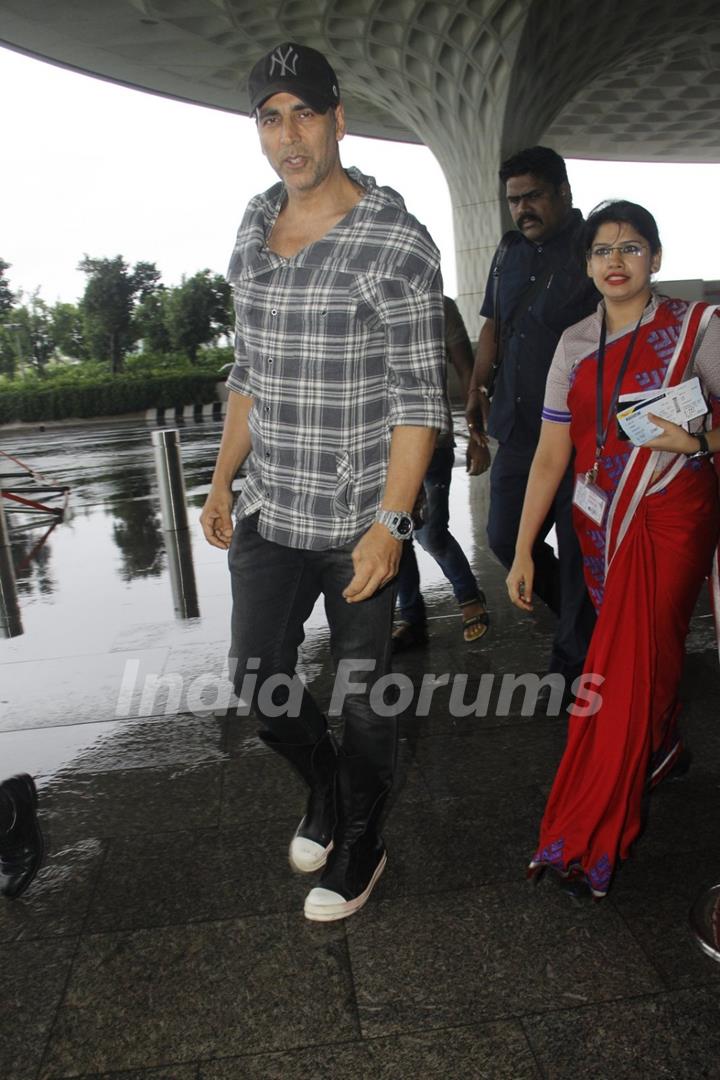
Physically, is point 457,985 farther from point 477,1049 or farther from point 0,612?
point 0,612

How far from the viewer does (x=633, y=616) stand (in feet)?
9.02

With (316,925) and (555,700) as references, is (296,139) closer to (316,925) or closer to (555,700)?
(316,925)

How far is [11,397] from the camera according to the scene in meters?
30.8

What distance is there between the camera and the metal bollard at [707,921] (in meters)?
2.42

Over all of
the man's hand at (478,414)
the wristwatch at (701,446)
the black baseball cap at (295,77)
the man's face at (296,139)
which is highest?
the black baseball cap at (295,77)

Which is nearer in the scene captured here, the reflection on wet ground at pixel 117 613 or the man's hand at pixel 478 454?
the reflection on wet ground at pixel 117 613

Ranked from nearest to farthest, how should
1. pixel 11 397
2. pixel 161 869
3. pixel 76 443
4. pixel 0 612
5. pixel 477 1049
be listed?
pixel 477 1049 → pixel 161 869 → pixel 0 612 → pixel 76 443 → pixel 11 397

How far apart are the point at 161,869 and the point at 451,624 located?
264 centimetres

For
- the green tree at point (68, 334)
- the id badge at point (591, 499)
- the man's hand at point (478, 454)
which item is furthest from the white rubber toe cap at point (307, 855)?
the green tree at point (68, 334)

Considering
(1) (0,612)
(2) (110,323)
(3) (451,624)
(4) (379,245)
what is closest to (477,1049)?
(4) (379,245)

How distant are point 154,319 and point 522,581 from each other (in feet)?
125

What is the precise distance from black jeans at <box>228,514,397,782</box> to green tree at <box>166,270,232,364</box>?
37.3 m

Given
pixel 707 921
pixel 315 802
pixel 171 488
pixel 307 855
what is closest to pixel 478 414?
pixel 315 802

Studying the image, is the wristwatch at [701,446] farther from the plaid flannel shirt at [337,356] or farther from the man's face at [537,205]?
the man's face at [537,205]
